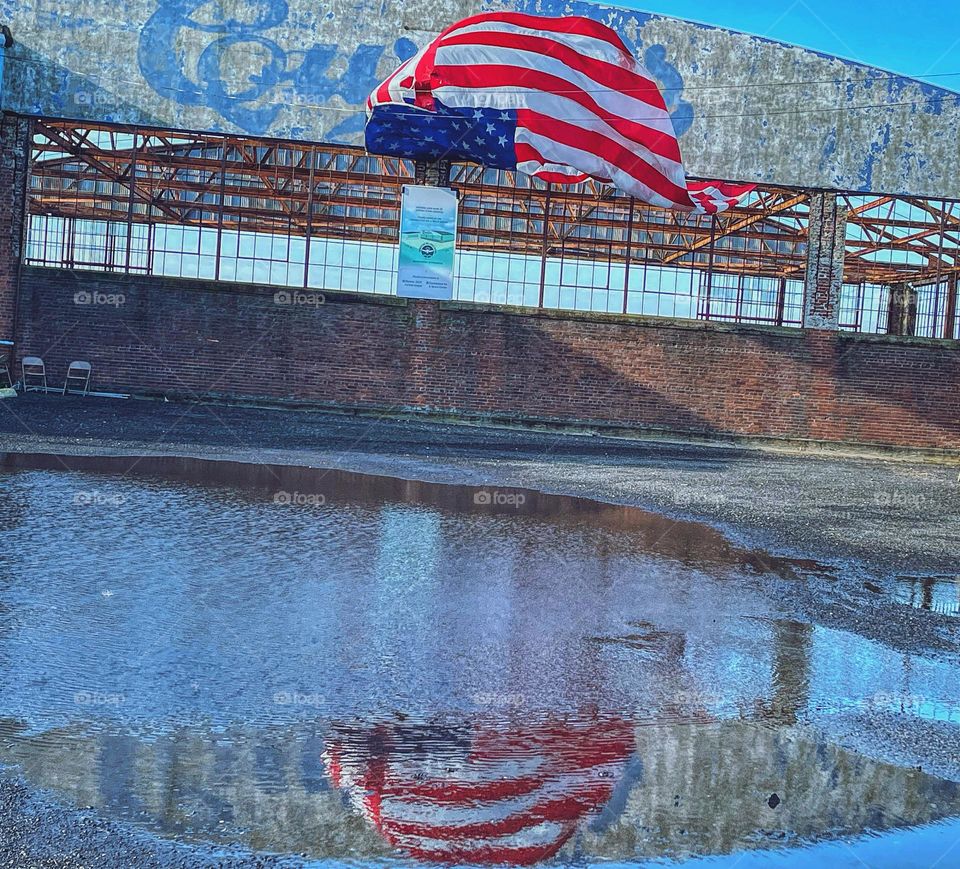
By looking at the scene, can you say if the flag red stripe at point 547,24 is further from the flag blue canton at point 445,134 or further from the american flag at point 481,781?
the american flag at point 481,781

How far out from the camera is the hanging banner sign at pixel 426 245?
20734 millimetres

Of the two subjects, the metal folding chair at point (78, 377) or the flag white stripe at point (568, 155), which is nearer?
the flag white stripe at point (568, 155)

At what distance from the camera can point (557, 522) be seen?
368 inches

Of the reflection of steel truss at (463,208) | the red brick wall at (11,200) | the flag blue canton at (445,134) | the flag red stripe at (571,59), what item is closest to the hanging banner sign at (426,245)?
the flag blue canton at (445,134)

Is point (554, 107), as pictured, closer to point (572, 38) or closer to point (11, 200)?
point (572, 38)

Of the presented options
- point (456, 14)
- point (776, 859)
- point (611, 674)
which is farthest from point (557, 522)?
point (456, 14)

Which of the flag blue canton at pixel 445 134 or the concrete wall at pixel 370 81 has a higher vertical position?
the concrete wall at pixel 370 81

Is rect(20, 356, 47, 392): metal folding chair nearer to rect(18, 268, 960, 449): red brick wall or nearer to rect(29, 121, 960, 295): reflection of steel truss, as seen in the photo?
rect(18, 268, 960, 449): red brick wall

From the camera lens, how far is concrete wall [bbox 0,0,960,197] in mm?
20812


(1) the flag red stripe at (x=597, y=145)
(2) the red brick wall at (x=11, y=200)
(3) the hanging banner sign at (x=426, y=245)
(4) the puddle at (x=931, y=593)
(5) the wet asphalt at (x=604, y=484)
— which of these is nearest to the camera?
(5) the wet asphalt at (x=604, y=484)

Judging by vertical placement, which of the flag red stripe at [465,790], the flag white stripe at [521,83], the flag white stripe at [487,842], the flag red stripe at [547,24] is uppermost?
the flag red stripe at [547,24]

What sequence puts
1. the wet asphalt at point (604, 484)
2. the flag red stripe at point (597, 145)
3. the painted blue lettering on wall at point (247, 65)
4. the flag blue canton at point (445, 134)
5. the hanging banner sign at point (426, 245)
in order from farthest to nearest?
the painted blue lettering on wall at point (247, 65) < the hanging banner sign at point (426, 245) < the flag blue canton at point (445, 134) < the flag red stripe at point (597, 145) < the wet asphalt at point (604, 484)

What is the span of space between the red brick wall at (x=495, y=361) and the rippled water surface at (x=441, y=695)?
12.8 meters

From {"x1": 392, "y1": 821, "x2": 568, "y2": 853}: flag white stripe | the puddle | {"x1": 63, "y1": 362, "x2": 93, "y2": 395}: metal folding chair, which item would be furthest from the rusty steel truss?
{"x1": 392, "y1": 821, "x2": 568, "y2": 853}: flag white stripe
